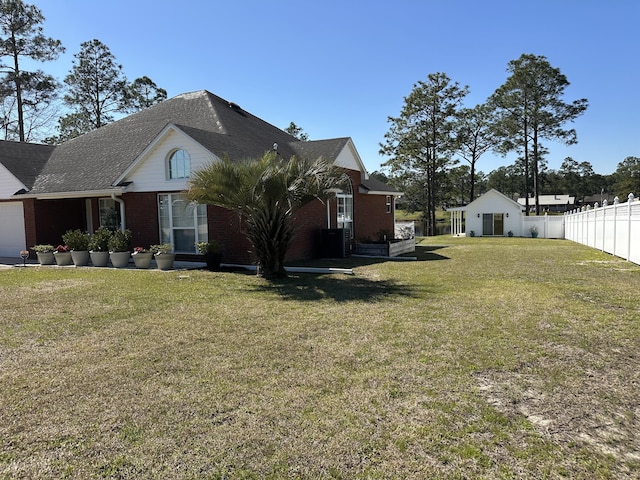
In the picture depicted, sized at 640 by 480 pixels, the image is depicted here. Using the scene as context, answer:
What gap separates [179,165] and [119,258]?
3.67 meters

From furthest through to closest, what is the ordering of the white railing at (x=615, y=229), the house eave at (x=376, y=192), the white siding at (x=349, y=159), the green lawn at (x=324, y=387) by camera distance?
the house eave at (x=376, y=192) < the white siding at (x=349, y=159) < the white railing at (x=615, y=229) < the green lawn at (x=324, y=387)

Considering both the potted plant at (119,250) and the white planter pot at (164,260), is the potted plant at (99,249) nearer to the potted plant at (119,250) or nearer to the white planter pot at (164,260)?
the potted plant at (119,250)

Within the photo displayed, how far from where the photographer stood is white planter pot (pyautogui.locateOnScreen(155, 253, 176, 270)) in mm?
13026

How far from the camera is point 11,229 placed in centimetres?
1800

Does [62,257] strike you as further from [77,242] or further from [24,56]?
[24,56]

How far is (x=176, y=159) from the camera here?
47.1 ft

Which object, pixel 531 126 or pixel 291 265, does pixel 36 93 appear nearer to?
pixel 291 265

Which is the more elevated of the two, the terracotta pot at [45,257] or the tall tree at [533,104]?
the tall tree at [533,104]

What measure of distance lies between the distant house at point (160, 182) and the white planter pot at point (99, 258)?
1397 millimetres

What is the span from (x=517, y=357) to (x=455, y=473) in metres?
2.58

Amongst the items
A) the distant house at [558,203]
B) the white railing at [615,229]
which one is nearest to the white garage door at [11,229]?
the white railing at [615,229]

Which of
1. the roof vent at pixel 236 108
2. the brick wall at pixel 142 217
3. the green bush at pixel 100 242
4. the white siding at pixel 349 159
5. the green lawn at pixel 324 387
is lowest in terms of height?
the green lawn at pixel 324 387

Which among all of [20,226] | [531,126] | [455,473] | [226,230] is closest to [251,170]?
[226,230]

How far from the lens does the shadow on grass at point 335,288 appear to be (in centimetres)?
875
